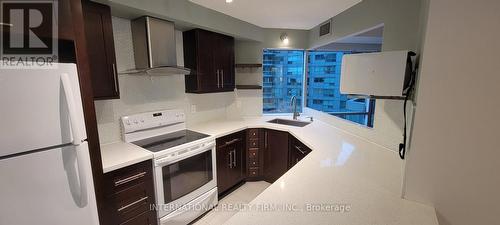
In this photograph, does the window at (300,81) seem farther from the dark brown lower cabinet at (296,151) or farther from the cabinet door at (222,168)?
the cabinet door at (222,168)

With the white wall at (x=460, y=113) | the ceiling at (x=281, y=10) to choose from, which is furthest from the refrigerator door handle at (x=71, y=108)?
the white wall at (x=460, y=113)

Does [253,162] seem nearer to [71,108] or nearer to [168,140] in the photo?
[168,140]

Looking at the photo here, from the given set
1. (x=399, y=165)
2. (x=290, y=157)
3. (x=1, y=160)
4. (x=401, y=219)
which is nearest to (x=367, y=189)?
(x=401, y=219)

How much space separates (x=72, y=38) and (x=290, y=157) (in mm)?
2444

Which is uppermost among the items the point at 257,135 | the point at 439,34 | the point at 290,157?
the point at 439,34

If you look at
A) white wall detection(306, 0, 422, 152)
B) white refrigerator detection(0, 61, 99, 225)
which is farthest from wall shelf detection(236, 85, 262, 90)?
white refrigerator detection(0, 61, 99, 225)

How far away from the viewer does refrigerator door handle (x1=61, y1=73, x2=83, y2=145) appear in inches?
41.3

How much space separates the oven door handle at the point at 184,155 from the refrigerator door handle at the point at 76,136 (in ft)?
2.11

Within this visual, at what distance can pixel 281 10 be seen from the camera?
238 cm

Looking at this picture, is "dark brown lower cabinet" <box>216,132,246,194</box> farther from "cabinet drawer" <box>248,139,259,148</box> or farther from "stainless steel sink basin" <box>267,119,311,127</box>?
"stainless steel sink basin" <box>267,119,311,127</box>

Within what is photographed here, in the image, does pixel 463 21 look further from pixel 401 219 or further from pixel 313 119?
pixel 313 119

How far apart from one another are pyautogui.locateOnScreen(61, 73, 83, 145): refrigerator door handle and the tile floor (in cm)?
160

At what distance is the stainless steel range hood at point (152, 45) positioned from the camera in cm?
194

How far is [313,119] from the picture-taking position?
3.33 metres
